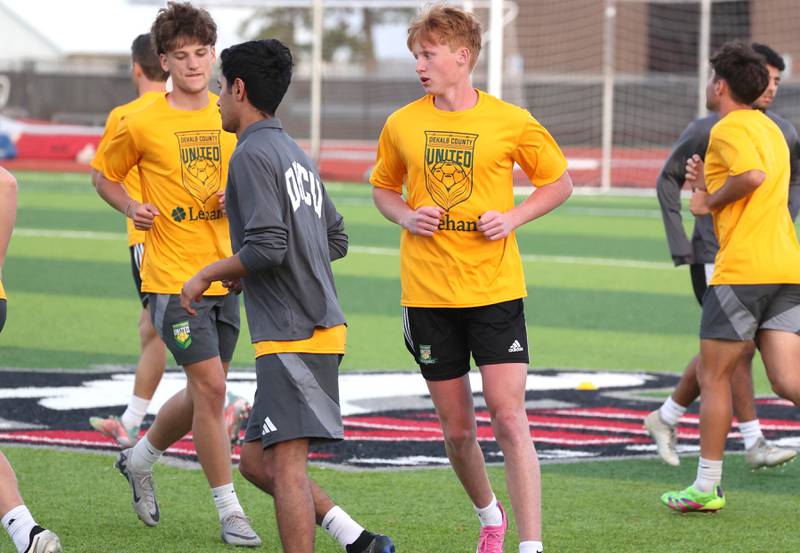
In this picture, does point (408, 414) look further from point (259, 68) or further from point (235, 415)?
point (259, 68)

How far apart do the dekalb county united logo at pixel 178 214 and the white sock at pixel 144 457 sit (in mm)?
997

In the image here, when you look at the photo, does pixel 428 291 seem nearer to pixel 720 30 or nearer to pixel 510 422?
pixel 510 422

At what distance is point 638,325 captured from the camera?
12.8m

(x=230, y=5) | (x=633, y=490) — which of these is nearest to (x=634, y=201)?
(x=230, y=5)

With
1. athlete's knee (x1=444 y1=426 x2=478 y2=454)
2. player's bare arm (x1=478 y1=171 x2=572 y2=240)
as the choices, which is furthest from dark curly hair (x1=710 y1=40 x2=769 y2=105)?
athlete's knee (x1=444 y1=426 x2=478 y2=454)

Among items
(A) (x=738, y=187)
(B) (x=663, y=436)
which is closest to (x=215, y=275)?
(A) (x=738, y=187)

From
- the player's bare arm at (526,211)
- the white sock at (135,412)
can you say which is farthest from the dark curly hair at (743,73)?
the white sock at (135,412)

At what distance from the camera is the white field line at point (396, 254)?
1755cm

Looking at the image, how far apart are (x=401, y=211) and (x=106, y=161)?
1.52 metres

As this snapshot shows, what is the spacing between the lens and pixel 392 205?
571 cm

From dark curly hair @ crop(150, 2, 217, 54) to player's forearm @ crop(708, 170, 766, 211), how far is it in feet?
7.73

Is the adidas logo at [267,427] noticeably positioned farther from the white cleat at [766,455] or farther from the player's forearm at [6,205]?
the white cleat at [766,455]

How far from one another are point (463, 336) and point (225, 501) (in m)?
1.28

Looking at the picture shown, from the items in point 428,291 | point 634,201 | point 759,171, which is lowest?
point 634,201
